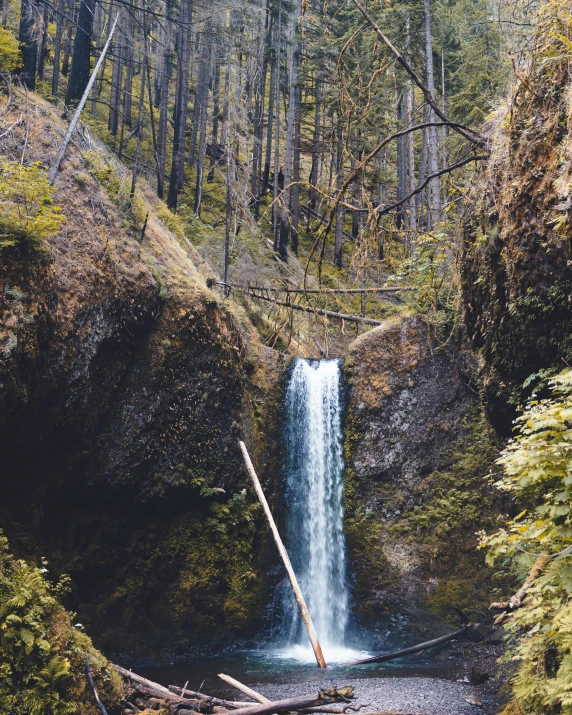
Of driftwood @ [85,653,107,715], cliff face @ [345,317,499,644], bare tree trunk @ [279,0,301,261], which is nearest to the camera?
driftwood @ [85,653,107,715]

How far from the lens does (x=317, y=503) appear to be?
11.8 meters

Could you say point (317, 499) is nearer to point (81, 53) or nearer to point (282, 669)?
point (282, 669)

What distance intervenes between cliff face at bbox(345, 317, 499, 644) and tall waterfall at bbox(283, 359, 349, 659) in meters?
0.32

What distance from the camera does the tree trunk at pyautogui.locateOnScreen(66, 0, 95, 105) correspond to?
41.9ft

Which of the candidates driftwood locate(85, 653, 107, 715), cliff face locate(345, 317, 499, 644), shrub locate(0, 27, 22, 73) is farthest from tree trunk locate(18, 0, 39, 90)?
driftwood locate(85, 653, 107, 715)

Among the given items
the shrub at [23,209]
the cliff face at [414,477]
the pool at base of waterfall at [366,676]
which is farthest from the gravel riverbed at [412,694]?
the shrub at [23,209]

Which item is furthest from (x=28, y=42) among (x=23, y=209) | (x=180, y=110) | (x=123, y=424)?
(x=123, y=424)

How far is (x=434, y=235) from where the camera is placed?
327 inches

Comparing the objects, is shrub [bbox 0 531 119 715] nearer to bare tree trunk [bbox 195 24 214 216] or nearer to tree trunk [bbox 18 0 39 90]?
tree trunk [bbox 18 0 39 90]

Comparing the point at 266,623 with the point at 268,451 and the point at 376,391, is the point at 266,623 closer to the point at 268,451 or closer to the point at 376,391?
the point at 268,451

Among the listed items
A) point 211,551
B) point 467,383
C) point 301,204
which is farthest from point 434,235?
point 301,204

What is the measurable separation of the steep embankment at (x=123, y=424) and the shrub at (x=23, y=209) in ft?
0.91

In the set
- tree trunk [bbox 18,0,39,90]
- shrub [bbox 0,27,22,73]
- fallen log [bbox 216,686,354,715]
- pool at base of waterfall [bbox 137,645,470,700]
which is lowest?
pool at base of waterfall [bbox 137,645,470,700]

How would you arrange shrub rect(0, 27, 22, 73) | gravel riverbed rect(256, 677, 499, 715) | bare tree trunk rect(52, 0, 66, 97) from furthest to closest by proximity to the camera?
bare tree trunk rect(52, 0, 66, 97) < shrub rect(0, 27, 22, 73) < gravel riverbed rect(256, 677, 499, 715)
